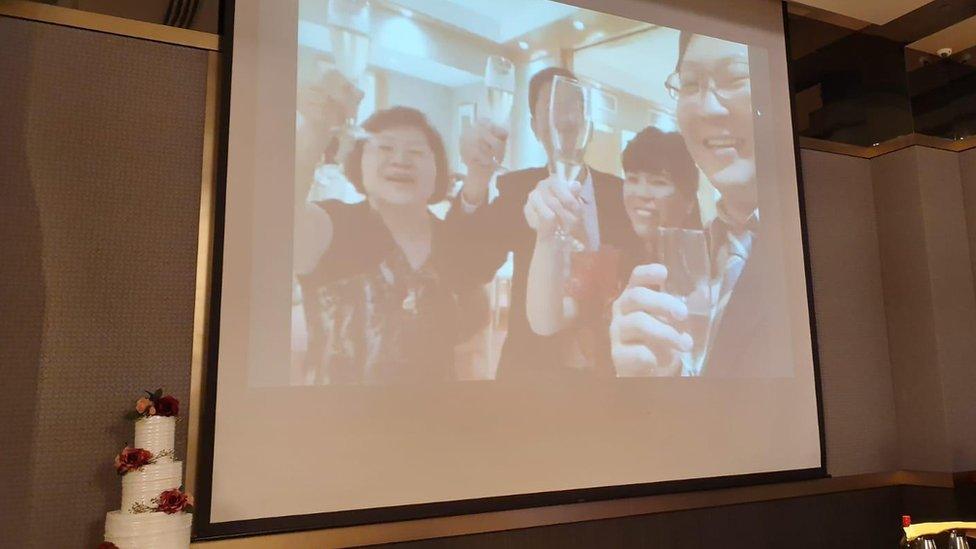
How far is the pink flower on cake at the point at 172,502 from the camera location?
179 centimetres

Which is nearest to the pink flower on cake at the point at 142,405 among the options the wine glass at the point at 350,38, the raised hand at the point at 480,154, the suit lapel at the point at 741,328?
the wine glass at the point at 350,38

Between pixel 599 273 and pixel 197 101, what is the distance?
1540 mm

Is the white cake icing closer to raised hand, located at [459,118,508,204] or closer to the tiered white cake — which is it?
the tiered white cake

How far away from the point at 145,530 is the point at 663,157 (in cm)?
227

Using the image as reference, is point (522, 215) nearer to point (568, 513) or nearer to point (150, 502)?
point (568, 513)

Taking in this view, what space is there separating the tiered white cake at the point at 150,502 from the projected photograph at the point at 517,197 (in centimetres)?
44

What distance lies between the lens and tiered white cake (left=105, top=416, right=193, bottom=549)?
1771 mm

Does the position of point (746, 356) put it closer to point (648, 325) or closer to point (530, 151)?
point (648, 325)

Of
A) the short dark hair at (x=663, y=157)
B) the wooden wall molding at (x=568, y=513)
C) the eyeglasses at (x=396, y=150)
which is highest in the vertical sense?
the short dark hair at (x=663, y=157)

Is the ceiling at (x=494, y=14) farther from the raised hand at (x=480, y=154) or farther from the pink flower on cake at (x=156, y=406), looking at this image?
the pink flower on cake at (x=156, y=406)

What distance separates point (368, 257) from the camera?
2.34 m

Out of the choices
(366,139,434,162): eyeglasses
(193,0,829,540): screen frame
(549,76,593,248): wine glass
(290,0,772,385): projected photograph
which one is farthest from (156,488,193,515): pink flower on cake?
(549,76,593,248): wine glass

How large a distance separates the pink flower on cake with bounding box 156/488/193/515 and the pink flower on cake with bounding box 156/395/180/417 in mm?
206

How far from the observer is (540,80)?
8.96ft
